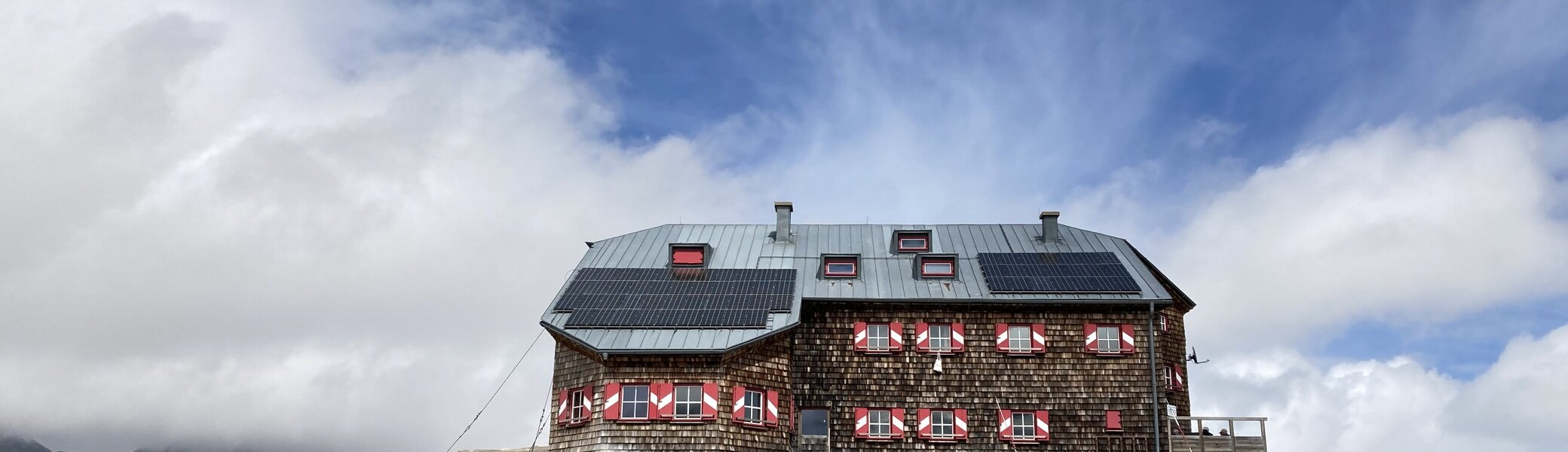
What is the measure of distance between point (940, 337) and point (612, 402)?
987 centimetres

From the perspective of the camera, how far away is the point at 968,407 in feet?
110

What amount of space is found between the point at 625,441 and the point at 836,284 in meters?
8.38

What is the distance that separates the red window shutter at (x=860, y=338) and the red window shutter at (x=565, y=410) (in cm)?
838

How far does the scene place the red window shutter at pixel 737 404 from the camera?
102 feet

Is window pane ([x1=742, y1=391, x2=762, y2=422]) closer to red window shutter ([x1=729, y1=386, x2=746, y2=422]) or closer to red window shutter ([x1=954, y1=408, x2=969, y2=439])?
red window shutter ([x1=729, y1=386, x2=746, y2=422])

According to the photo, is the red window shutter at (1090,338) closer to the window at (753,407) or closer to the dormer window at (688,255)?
the window at (753,407)

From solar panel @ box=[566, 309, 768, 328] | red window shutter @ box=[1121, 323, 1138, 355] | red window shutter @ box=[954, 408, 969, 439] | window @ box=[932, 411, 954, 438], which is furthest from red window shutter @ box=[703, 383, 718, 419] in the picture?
red window shutter @ box=[1121, 323, 1138, 355]

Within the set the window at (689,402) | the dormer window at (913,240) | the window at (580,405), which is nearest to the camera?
the window at (689,402)

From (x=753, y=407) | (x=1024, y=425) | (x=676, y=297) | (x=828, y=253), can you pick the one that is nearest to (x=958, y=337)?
(x=1024, y=425)

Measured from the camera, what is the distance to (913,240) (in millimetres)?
38000

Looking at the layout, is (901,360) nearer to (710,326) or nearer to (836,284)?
(836,284)

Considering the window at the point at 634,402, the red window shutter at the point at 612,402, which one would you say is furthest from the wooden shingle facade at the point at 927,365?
the window at the point at 634,402

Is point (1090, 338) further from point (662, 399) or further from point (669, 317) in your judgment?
point (662, 399)

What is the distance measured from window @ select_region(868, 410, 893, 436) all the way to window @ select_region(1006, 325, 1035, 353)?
4064 mm
